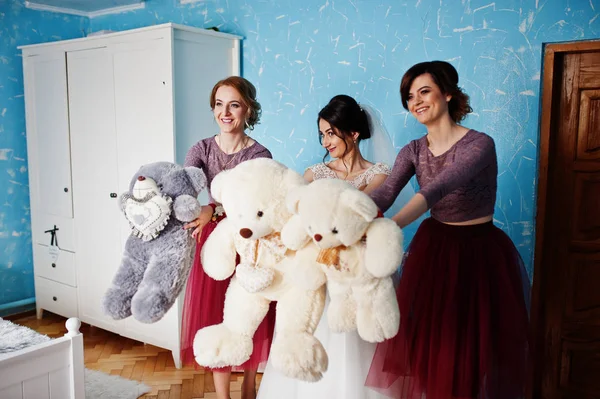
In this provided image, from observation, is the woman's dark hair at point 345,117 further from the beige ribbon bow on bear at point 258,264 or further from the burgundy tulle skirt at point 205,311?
the beige ribbon bow on bear at point 258,264

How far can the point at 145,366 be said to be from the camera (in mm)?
3092

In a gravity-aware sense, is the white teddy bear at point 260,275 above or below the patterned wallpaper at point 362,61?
below

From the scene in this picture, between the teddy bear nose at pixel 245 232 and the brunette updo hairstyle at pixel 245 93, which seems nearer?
the teddy bear nose at pixel 245 232

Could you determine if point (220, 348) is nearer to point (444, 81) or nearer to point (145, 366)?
point (444, 81)

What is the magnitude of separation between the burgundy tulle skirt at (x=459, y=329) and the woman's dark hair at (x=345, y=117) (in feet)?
2.05

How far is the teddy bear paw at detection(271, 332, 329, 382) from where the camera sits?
3.98 feet

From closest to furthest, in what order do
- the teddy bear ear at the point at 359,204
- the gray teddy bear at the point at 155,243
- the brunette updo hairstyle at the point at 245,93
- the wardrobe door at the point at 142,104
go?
1. the teddy bear ear at the point at 359,204
2. the gray teddy bear at the point at 155,243
3. the brunette updo hairstyle at the point at 245,93
4. the wardrobe door at the point at 142,104

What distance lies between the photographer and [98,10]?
4.08 meters

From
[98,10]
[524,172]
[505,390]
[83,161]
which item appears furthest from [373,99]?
[98,10]

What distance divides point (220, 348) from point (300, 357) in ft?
0.81

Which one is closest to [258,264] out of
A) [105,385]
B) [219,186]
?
[219,186]

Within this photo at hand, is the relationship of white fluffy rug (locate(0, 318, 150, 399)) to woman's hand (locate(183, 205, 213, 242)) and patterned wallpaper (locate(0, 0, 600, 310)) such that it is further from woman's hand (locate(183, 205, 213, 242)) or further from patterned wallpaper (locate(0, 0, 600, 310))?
patterned wallpaper (locate(0, 0, 600, 310))

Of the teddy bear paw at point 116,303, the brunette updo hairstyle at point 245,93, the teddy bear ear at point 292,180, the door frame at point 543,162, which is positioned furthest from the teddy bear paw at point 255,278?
the door frame at point 543,162

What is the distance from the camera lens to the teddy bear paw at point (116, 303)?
1.43m
